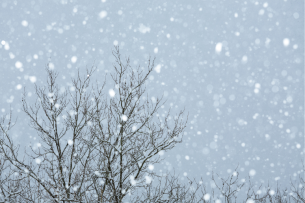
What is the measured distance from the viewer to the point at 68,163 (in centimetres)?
758

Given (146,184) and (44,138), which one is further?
(44,138)

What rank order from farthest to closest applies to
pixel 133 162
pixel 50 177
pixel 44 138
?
1. pixel 44 138
2. pixel 50 177
3. pixel 133 162

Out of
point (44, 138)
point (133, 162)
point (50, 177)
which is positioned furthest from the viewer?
point (44, 138)

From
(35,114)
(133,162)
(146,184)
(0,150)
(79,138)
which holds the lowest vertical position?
(146,184)

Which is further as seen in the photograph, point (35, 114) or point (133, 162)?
point (35, 114)

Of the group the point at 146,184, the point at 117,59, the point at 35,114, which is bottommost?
the point at 146,184

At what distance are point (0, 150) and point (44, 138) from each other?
1219mm

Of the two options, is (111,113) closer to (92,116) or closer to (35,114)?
(92,116)

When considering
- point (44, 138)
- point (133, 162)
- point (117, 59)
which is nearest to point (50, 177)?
point (44, 138)

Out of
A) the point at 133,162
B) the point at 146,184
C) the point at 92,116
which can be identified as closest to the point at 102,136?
the point at 92,116

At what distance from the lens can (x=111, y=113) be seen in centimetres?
693

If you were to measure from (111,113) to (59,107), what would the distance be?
2.27 metres

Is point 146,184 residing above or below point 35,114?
below

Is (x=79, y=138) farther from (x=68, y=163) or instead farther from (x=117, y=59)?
(x=117, y=59)
